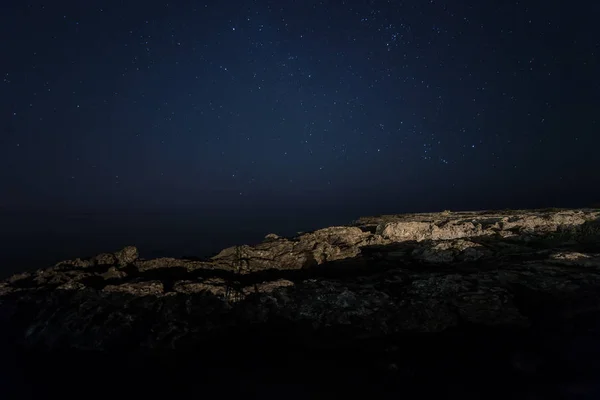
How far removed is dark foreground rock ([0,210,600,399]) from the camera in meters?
13.7

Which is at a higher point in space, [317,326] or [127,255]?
[127,255]

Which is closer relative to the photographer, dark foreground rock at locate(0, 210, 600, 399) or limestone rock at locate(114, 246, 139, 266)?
dark foreground rock at locate(0, 210, 600, 399)

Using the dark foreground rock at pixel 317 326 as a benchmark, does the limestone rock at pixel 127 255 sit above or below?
above

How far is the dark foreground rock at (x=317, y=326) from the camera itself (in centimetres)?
1370

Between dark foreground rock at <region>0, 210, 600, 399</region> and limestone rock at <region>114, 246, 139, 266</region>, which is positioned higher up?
limestone rock at <region>114, 246, 139, 266</region>

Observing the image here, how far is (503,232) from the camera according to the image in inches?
1222

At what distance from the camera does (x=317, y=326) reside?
59.0 ft

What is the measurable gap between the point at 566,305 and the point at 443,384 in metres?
10.9

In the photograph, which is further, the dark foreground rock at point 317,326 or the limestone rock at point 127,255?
the limestone rock at point 127,255

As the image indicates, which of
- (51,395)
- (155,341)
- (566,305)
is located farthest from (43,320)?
(566,305)

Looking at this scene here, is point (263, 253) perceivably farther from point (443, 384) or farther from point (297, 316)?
point (443, 384)

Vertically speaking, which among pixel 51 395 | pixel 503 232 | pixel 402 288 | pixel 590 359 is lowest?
pixel 51 395

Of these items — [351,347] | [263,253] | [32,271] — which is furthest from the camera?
[263,253]

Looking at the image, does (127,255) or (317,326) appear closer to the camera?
(317,326)
